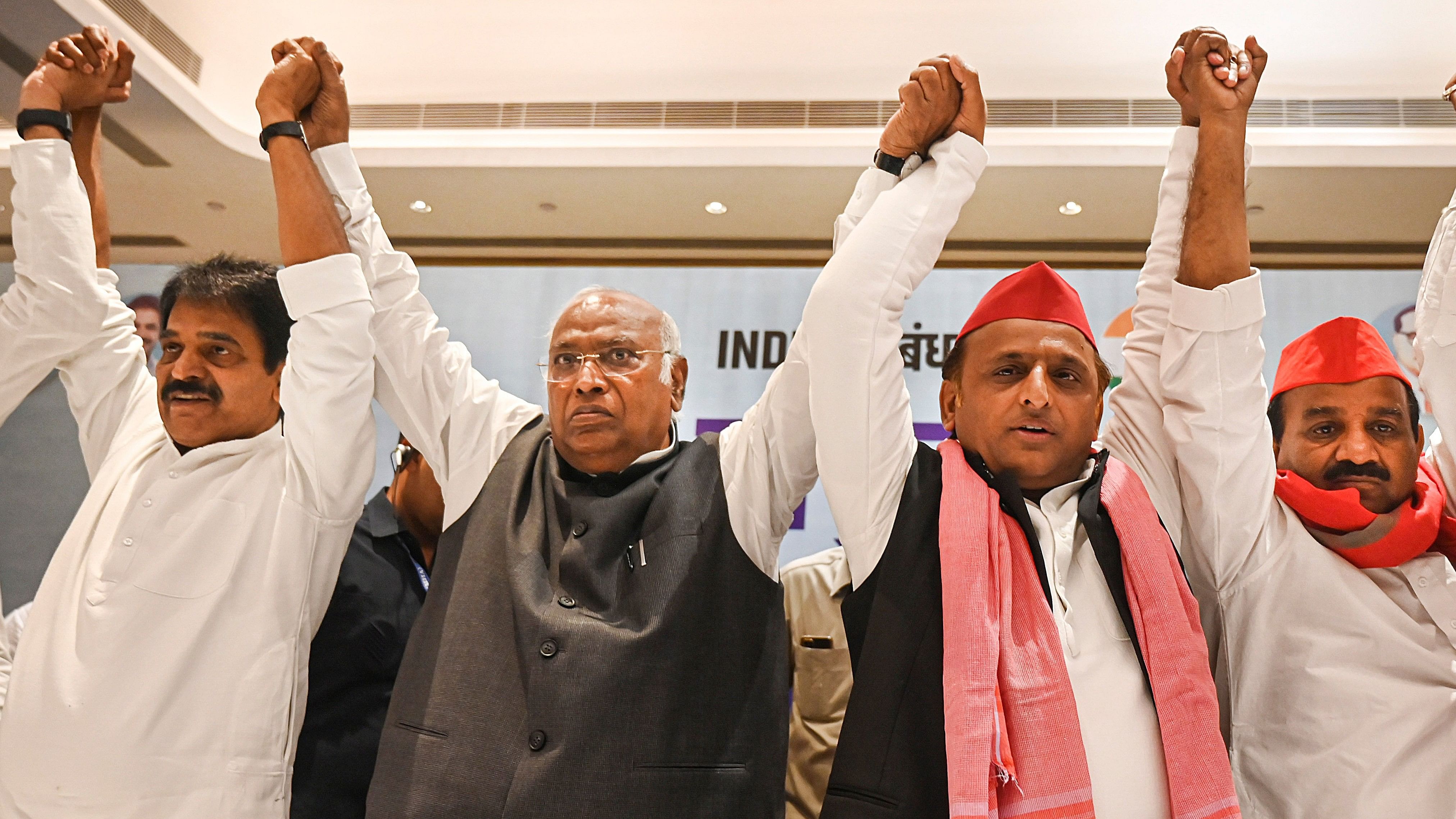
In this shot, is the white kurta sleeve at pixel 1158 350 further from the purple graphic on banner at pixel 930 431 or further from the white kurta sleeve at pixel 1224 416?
the purple graphic on banner at pixel 930 431

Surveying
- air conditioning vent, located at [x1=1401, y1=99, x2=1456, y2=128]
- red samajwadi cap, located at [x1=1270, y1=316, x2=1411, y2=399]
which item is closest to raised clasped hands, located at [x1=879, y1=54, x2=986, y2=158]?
red samajwadi cap, located at [x1=1270, y1=316, x2=1411, y2=399]

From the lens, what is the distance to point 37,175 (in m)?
2.20

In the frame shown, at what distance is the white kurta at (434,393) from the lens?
1996 mm

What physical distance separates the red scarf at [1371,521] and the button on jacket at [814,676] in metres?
1.03

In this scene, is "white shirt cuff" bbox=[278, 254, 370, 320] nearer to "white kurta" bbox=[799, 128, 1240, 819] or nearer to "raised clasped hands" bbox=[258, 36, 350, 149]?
"raised clasped hands" bbox=[258, 36, 350, 149]

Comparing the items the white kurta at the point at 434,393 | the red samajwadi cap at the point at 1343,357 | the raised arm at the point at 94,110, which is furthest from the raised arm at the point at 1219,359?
the raised arm at the point at 94,110

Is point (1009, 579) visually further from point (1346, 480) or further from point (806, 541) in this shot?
point (806, 541)

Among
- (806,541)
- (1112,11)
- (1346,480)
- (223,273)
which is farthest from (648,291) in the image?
(1346,480)

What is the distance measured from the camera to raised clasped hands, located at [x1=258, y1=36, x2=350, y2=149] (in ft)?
6.86

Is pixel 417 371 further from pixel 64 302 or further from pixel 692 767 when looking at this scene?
pixel 692 767

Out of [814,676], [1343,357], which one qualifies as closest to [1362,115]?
[1343,357]

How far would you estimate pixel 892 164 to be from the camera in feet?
6.11

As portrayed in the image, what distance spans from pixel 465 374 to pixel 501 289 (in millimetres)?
3147

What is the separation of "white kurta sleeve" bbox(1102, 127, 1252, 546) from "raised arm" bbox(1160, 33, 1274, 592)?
0.10 ft
